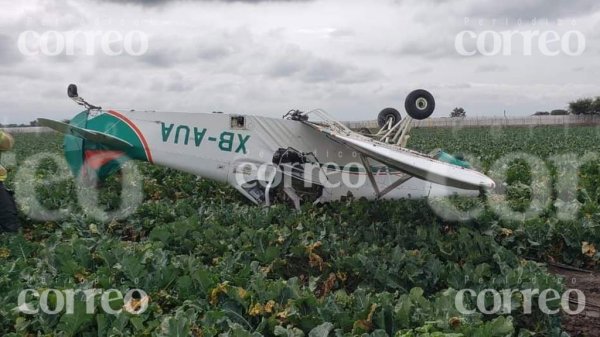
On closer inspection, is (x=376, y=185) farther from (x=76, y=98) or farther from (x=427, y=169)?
(x=76, y=98)

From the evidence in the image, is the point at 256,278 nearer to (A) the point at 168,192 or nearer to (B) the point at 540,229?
(B) the point at 540,229

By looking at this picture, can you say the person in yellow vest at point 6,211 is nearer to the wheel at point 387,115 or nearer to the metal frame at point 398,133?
the metal frame at point 398,133

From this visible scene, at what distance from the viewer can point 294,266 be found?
604 centimetres

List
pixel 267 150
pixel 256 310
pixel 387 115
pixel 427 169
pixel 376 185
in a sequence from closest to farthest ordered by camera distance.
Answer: pixel 256 310 → pixel 427 169 → pixel 376 185 → pixel 267 150 → pixel 387 115

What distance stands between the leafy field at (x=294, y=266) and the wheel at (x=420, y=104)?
4.39 ft

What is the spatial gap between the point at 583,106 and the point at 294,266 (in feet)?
251

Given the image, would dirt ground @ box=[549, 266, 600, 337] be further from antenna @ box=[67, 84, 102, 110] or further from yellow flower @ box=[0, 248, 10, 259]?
antenna @ box=[67, 84, 102, 110]

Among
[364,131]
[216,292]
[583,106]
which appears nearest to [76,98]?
[364,131]

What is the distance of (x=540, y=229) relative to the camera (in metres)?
7.62

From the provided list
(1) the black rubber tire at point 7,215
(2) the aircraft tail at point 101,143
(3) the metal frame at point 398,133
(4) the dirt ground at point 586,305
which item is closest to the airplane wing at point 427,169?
(3) the metal frame at point 398,133

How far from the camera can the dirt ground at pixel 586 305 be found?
204 inches

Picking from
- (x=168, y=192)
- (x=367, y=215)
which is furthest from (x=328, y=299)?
(x=168, y=192)

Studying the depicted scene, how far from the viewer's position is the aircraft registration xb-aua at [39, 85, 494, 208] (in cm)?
922

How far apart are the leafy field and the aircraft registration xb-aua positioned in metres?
0.64
